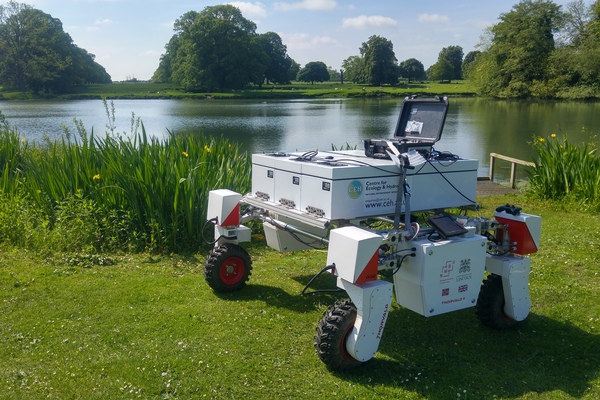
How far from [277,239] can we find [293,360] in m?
1.74

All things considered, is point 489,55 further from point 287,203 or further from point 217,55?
point 287,203

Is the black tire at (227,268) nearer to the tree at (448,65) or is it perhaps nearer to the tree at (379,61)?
the tree at (379,61)

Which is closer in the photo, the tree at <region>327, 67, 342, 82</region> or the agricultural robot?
the agricultural robot

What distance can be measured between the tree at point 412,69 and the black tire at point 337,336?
13210cm

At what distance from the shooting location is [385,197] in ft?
14.6

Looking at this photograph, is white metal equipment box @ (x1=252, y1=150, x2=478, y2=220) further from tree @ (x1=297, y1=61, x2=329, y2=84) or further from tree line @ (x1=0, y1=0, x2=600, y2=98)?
tree @ (x1=297, y1=61, x2=329, y2=84)

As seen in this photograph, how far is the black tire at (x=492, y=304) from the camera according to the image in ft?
15.2

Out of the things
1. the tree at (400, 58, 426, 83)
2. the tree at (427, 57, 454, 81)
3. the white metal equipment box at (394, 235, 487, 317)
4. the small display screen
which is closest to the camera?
the white metal equipment box at (394, 235, 487, 317)

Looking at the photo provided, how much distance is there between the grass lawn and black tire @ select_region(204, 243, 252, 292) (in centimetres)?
11

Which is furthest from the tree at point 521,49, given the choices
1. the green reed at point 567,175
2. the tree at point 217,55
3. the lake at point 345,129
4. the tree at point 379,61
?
the green reed at point 567,175

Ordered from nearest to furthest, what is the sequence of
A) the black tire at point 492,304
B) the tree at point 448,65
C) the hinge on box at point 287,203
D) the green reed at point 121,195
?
the black tire at point 492,304
the hinge on box at point 287,203
the green reed at point 121,195
the tree at point 448,65

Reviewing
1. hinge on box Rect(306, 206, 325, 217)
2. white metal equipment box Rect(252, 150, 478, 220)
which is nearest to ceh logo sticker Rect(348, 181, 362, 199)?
white metal equipment box Rect(252, 150, 478, 220)

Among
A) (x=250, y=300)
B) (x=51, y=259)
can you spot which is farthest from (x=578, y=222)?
(x=51, y=259)

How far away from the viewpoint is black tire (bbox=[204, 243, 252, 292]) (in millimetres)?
5332
